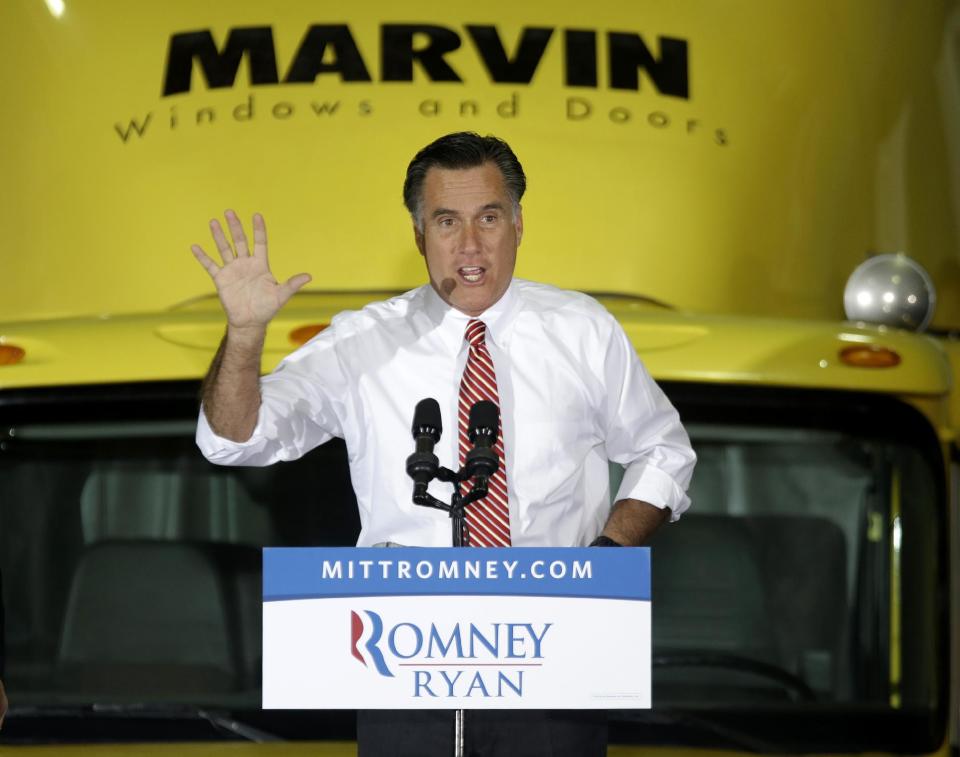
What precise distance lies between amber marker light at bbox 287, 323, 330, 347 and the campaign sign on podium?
1.37 m

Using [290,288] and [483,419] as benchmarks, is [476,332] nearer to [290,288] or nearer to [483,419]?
[290,288]

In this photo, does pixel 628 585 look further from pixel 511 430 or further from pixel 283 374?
pixel 283 374

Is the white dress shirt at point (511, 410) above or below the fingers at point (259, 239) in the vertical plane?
below

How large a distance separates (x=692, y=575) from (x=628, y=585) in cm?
163

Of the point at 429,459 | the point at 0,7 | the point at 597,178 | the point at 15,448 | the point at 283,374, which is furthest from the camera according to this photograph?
the point at 0,7

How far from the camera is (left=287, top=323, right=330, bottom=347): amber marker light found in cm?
447

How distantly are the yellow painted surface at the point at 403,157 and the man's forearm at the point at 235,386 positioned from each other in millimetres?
1273

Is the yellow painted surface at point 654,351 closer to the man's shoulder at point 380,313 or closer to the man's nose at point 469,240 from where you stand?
the man's shoulder at point 380,313

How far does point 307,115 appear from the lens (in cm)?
508

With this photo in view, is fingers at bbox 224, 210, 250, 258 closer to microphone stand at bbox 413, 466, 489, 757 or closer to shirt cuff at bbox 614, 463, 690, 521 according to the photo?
microphone stand at bbox 413, 466, 489, 757

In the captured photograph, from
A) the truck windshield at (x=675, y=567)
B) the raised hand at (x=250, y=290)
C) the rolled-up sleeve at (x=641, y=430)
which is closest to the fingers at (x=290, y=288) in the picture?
the raised hand at (x=250, y=290)

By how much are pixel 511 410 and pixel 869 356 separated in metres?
1.09

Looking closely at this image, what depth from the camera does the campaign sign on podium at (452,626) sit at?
3154mm

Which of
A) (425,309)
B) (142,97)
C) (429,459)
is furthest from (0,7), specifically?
(429,459)
